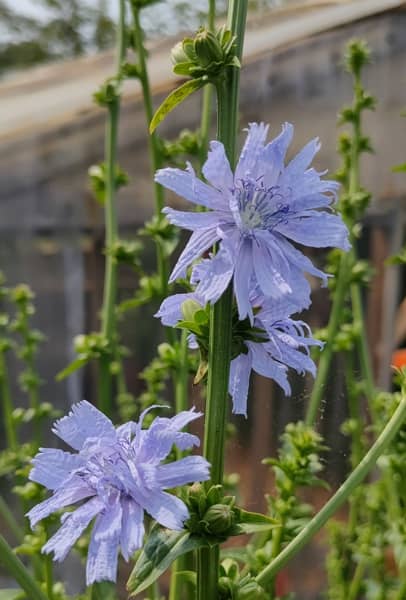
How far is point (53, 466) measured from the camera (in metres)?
0.35

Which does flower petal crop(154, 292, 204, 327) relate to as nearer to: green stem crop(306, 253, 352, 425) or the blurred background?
green stem crop(306, 253, 352, 425)

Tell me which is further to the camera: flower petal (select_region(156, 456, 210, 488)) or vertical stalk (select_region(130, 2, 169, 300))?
vertical stalk (select_region(130, 2, 169, 300))

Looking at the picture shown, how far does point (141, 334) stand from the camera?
1.45m

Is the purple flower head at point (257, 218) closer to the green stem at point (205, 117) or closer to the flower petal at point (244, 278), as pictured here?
the flower petal at point (244, 278)

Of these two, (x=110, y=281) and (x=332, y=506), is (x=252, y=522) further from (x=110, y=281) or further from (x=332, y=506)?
(x=110, y=281)

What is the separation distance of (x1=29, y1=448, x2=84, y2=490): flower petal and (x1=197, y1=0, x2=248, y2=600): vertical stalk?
2.5 inches

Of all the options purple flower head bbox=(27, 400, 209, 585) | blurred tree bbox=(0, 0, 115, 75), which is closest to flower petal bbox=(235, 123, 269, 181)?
purple flower head bbox=(27, 400, 209, 585)

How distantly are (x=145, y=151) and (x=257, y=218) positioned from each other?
51.8 inches

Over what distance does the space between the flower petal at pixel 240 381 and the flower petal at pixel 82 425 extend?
0.06 m

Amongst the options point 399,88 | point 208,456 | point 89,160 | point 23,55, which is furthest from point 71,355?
point 23,55

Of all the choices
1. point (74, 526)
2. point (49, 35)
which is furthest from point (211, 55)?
point (49, 35)

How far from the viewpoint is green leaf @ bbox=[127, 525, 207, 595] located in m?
0.32

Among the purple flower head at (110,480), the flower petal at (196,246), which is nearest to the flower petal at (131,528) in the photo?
the purple flower head at (110,480)

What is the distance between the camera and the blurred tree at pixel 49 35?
4.53 metres
